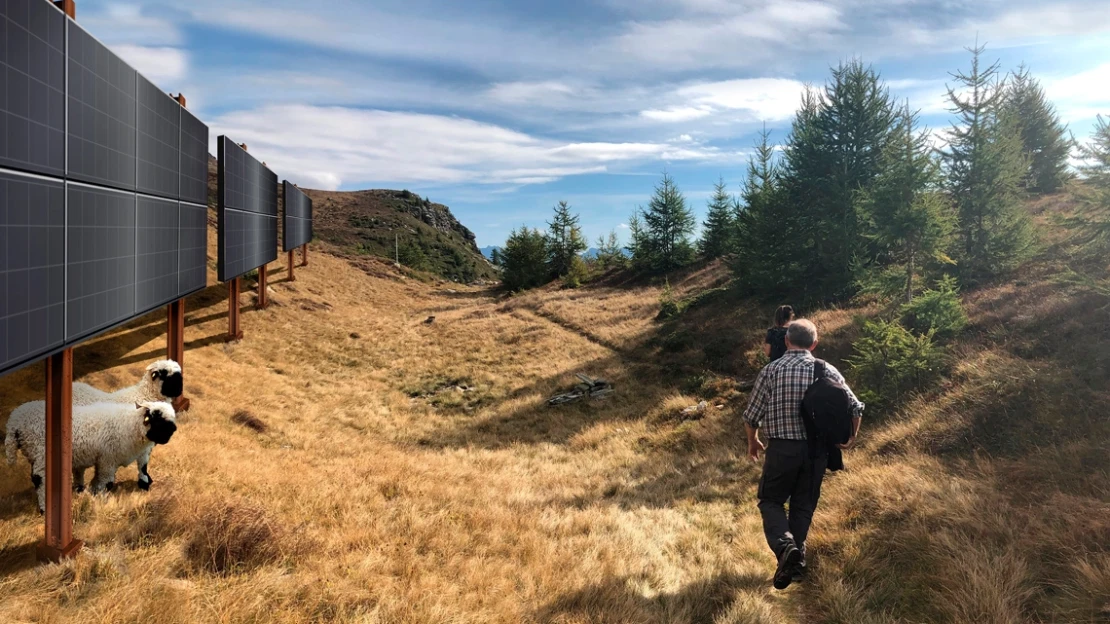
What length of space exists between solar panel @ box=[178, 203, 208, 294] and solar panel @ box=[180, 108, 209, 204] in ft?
0.92

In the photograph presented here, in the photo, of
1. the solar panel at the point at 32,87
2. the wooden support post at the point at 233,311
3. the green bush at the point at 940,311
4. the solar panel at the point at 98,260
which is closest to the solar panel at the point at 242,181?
the wooden support post at the point at 233,311

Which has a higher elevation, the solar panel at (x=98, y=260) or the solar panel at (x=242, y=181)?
the solar panel at (x=242, y=181)

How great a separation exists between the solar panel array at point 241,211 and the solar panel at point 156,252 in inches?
209

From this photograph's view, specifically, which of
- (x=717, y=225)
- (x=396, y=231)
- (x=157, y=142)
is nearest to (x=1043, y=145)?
(x=717, y=225)

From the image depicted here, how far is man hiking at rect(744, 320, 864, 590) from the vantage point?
5.15m

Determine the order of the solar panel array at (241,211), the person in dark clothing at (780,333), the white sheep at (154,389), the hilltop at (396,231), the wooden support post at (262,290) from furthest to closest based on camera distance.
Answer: the hilltop at (396,231)
the wooden support post at (262,290)
the solar panel array at (241,211)
the person in dark clothing at (780,333)
the white sheep at (154,389)

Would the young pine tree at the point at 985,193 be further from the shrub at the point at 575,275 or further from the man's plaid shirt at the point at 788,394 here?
the shrub at the point at 575,275

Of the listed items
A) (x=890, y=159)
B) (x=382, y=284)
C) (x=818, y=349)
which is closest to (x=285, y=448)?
(x=818, y=349)

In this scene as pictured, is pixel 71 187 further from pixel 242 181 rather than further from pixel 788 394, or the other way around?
pixel 242 181

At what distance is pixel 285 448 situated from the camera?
10969 millimetres

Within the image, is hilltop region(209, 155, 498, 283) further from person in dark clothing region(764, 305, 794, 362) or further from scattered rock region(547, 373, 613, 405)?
person in dark clothing region(764, 305, 794, 362)

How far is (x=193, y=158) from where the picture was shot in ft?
35.9

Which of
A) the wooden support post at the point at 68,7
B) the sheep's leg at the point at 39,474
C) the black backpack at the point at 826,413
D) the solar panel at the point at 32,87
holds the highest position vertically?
the wooden support post at the point at 68,7

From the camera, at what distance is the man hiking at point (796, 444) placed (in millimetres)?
5148
